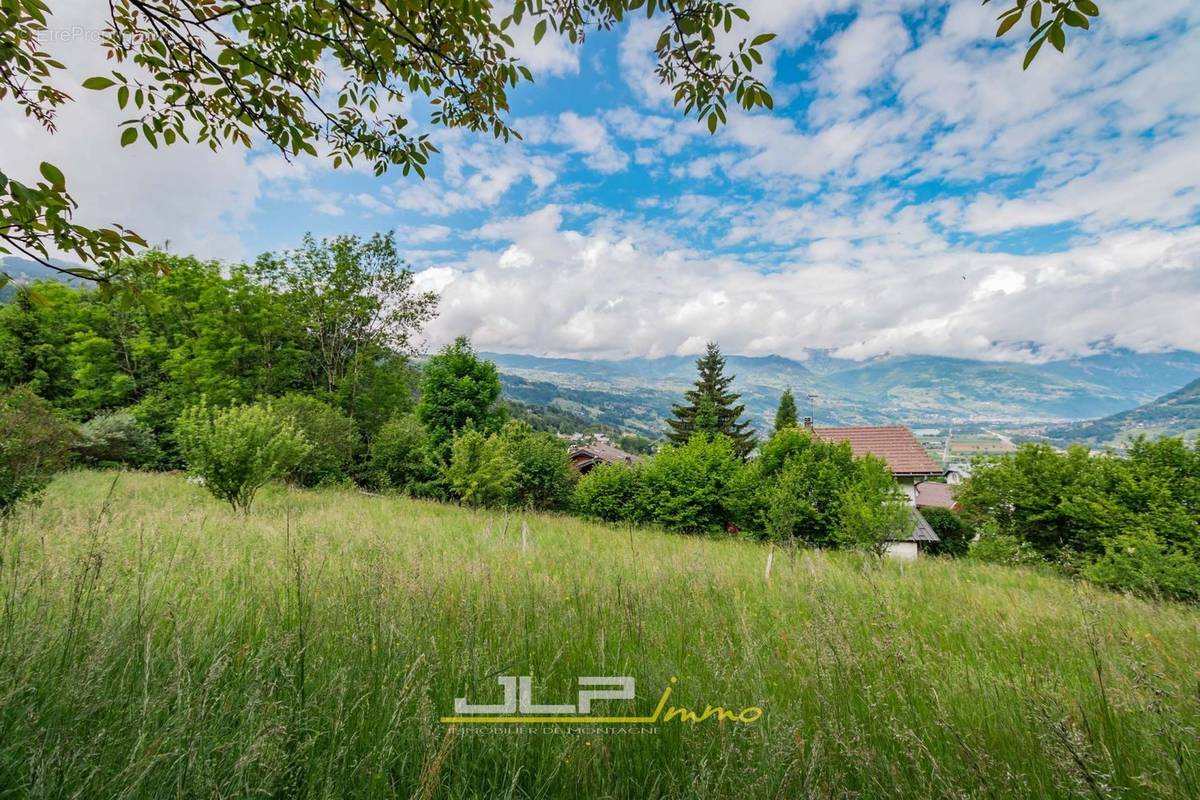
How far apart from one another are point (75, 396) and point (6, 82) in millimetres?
29834

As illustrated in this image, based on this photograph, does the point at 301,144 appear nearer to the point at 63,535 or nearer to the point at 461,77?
the point at 461,77

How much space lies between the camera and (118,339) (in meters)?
23.0

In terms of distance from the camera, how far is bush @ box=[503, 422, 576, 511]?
20578 mm

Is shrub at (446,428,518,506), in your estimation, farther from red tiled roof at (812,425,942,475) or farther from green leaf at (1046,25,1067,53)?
red tiled roof at (812,425,942,475)

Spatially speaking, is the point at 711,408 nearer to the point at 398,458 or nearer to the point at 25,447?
the point at 398,458

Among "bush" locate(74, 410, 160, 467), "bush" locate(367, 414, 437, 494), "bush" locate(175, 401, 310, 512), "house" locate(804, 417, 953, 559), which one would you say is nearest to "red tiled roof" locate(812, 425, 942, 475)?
"house" locate(804, 417, 953, 559)

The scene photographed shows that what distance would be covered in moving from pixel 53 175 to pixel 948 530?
33.8 meters

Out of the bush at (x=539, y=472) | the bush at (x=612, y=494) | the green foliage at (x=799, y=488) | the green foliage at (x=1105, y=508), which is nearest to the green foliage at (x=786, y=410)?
the bush at (x=539, y=472)

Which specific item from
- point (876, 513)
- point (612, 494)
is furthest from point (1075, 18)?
point (612, 494)

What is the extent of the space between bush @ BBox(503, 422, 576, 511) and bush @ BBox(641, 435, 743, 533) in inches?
236

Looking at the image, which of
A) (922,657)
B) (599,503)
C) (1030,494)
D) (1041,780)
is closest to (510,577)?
(922,657)

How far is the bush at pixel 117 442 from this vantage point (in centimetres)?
1630

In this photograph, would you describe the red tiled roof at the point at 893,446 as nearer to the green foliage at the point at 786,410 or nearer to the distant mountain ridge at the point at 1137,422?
the green foliage at the point at 786,410

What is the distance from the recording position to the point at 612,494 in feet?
57.1
